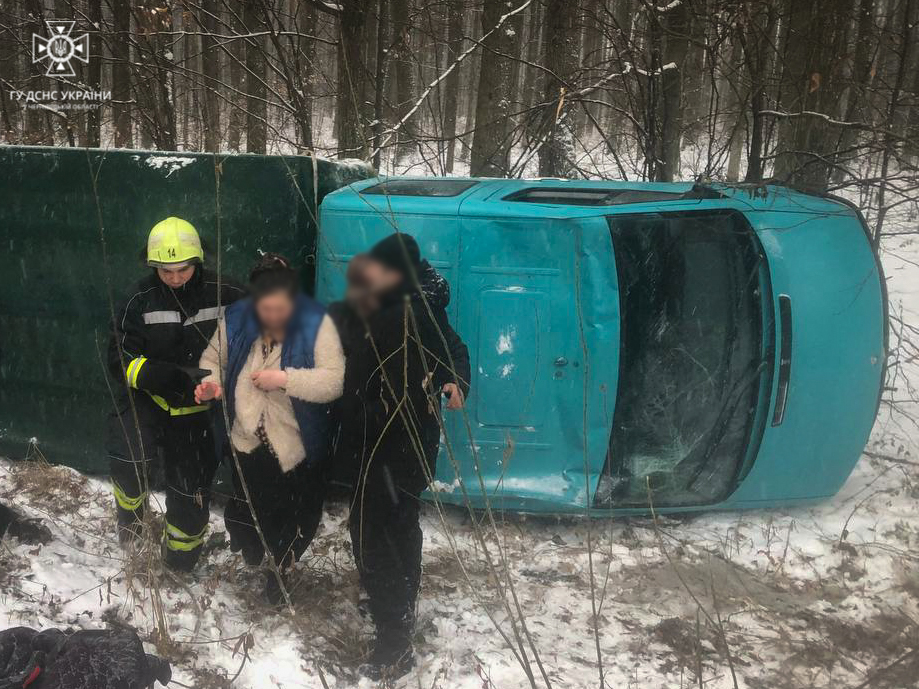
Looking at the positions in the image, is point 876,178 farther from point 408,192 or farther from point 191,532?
point 191,532

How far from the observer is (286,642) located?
8.96 ft

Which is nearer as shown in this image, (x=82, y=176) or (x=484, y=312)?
(x=484, y=312)

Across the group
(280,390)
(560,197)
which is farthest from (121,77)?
(280,390)

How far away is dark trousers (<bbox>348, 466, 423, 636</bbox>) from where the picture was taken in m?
2.42

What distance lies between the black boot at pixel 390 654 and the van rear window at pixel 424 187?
1861mm

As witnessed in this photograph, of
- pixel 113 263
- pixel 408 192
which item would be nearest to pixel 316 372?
pixel 408 192

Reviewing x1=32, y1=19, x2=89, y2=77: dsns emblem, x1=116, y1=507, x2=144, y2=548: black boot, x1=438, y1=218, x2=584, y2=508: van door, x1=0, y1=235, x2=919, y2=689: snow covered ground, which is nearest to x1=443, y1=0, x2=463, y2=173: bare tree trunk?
x1=438, y1=218, x2=584, y2=508: van door

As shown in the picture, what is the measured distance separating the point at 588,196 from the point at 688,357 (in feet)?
3.12

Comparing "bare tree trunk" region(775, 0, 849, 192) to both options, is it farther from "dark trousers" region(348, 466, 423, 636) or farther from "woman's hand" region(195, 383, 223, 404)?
"woman's hand" region(195, 383, 223, 404)

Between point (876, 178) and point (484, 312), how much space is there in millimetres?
2106

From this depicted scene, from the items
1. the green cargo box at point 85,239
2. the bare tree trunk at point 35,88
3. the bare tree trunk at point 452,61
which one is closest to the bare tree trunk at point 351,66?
the green cargo box at point 85,239

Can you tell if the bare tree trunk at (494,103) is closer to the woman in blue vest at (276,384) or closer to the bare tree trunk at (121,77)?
the bare tree trunk at (121,77)

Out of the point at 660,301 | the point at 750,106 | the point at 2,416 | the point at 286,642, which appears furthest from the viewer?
the point at 750,106

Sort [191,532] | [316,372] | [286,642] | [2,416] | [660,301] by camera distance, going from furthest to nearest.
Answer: [2,416] < [660,301] < [191,532] < [286,642] < [316,372]
